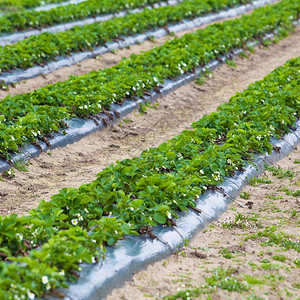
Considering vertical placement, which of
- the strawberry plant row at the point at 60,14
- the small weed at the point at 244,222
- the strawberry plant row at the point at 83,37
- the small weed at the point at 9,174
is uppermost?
the strawberry plant row at the point at 60,14

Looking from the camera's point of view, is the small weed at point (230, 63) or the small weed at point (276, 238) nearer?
the small weed at point (276, 238)

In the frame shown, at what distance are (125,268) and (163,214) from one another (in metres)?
0.89

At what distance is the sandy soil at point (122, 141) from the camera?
271 inches

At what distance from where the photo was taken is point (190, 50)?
38.9ft

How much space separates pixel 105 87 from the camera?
9.12 m

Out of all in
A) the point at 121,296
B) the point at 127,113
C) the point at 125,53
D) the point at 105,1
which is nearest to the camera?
the point at 121,296

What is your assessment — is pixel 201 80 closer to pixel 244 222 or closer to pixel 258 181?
pixel 258 181

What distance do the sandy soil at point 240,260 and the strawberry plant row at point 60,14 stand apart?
880cm

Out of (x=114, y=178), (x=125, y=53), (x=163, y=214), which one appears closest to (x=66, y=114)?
(x=114, y=178)

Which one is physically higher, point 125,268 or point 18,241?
point 18,241

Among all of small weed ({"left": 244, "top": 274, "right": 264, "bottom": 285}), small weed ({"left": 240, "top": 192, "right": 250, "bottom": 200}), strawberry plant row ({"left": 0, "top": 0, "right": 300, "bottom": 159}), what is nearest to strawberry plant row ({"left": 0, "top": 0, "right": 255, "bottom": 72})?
strawberry plant row ({"left": 0, "top": 0, "right": 300, "bottom": 159})

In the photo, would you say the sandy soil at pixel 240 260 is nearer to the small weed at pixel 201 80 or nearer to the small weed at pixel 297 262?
the small weed at pixel 297 262

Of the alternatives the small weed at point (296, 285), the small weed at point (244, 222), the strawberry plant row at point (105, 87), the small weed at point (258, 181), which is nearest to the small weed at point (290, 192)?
the small weed at point (258, 181)

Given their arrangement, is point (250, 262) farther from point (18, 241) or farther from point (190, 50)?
point (190, 50)
